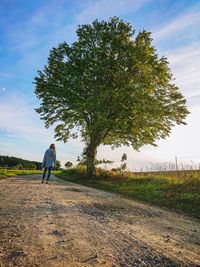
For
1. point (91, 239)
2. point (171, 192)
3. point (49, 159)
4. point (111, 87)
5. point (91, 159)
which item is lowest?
point (91, 239)

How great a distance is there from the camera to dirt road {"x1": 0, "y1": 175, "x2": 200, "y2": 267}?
4320 mm

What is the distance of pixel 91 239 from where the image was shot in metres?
5.38

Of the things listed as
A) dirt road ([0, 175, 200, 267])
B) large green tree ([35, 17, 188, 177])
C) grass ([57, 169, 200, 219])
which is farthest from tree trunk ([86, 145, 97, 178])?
dirt road ([0, 175, 200, 267])

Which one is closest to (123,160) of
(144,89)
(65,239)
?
(144,89)

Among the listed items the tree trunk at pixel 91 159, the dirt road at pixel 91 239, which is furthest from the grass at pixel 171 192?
the tree trunk at pixel 91 159

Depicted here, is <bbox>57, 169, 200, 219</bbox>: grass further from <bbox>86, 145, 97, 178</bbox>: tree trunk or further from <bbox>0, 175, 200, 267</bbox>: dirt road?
Answer: <bbox>86, 145, 97, 178</bbox>: tree trunk

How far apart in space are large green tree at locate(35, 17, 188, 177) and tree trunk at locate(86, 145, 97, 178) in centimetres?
8

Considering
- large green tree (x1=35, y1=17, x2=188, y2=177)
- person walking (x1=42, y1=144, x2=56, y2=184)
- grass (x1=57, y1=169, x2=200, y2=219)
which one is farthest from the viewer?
large green tree (x1=35, y1=17, x2=188, y2=177)

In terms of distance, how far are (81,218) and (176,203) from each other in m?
5.87

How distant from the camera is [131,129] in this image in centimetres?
2548

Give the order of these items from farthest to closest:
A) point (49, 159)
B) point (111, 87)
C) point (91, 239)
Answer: point (111, 87) → point (49, 159) → point (91, 239)

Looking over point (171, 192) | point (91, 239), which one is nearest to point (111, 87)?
point (171, 192)

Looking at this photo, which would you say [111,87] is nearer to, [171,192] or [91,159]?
[91,159]

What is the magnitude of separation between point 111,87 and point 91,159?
20.6 ft
